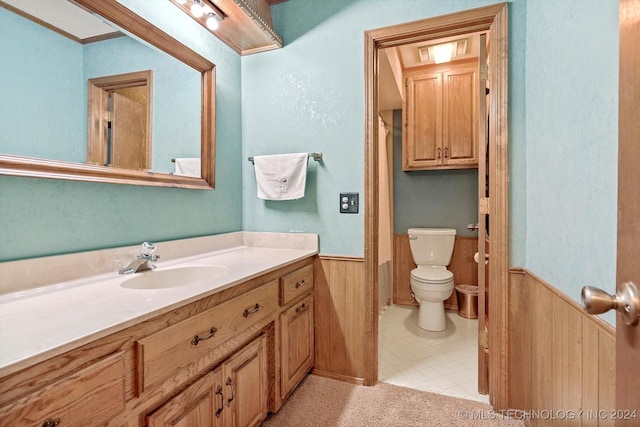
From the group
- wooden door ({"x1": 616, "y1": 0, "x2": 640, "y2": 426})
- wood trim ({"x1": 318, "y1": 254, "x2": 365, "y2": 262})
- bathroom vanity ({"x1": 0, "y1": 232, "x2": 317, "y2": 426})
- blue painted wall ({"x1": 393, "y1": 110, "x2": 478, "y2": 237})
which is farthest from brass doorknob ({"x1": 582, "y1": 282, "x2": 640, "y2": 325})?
blue painted wall ({"x1": 393, "y1": 110, "x2": 478, "y2": 237})

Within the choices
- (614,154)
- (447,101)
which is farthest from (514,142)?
(447,101)

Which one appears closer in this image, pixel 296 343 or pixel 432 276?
pixel 296 343

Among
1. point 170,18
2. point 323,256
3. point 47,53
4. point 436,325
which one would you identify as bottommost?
point 436,325

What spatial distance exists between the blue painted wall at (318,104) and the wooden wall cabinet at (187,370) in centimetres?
41

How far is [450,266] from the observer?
3.01m

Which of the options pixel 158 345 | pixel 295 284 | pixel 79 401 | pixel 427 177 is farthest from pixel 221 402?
pixel 427 177

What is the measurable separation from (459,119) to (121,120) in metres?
2.64

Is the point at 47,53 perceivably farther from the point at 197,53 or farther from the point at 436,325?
the point at 436,325

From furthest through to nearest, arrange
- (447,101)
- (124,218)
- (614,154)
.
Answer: (447,101) → (124,218) → (614,154)

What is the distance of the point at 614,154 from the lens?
0.72m

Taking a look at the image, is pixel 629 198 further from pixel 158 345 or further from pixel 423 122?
pixel 423 122

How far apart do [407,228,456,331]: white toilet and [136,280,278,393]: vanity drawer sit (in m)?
1.66

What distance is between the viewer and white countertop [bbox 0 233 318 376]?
1.98 feet

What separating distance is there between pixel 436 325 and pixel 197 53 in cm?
264
